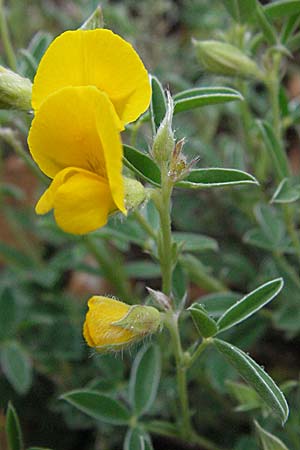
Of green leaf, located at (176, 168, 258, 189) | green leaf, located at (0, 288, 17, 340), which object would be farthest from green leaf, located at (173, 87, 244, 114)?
green leaf, located at (0, 288, 17, 340)

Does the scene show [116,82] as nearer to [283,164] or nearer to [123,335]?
[123,335]

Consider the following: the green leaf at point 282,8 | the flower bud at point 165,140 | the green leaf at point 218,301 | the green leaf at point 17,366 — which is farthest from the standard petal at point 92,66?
the green leaf at point 17,366

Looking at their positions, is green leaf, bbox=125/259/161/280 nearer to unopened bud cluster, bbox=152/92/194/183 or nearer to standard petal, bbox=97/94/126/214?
unopened bud cluster, bbox=152/92/194/183

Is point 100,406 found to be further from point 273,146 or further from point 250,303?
point 273,146

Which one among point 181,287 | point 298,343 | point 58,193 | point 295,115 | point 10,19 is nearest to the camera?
point 58,193

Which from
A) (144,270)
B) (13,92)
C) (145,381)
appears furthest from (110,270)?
(13,92)

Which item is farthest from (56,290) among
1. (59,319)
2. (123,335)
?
(123,335)

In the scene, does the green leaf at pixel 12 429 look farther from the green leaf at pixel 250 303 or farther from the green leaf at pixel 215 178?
the green leaf at pixel 215 178
